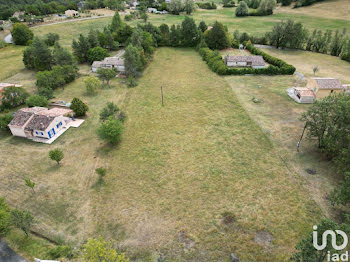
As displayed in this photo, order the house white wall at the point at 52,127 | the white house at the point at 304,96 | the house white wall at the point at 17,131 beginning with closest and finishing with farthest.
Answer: the house white wall at the point at 52,127 → the house white wall at the point at 17,131 → the white house at the point at 304,96

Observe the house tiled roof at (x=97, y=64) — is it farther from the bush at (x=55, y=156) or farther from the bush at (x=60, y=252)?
the bush at (x=60, y=252)

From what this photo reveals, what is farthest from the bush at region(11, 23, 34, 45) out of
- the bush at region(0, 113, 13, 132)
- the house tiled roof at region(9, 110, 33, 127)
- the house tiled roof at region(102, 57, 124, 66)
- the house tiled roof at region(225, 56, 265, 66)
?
the house tiled roof at region(225, 56, 265, 66)

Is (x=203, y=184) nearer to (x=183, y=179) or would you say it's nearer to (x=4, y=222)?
(x=183, y=179)

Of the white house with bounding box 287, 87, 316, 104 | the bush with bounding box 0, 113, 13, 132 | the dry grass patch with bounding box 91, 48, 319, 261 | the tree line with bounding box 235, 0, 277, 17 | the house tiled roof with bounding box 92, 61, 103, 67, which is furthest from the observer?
the tree line with bounding box 235, 0, 277, 17

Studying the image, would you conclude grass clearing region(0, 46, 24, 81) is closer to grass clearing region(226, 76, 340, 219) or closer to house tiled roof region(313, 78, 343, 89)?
grass clearing region(226, 76, 340, 219)

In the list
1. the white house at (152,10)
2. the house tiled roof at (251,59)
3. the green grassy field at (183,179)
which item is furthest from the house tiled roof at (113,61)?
the white house at (152,10)

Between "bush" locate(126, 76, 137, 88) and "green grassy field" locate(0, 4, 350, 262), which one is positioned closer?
"green grassy field" locate(0, 4, 350, 262)
